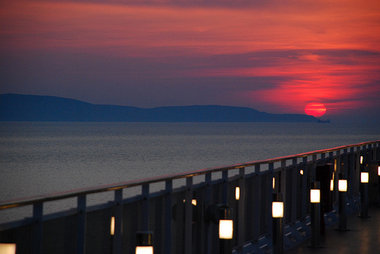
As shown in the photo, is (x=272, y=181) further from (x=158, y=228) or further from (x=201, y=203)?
(x=158, y=228)

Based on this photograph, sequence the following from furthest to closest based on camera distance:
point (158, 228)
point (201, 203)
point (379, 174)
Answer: point (379, 174) < point (201, 203) < point (158, 228)

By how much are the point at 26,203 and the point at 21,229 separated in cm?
43

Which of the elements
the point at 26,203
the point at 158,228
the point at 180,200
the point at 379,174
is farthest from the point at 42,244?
the point at 379,174

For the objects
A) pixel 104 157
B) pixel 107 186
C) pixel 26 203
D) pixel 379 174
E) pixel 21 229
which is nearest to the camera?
pixel 26 203

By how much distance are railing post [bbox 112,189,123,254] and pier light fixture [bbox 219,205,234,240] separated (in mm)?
1031

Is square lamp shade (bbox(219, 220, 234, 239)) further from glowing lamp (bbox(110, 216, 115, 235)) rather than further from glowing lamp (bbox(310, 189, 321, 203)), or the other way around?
glowing lamp (bbox(310, 189, 321, 203))

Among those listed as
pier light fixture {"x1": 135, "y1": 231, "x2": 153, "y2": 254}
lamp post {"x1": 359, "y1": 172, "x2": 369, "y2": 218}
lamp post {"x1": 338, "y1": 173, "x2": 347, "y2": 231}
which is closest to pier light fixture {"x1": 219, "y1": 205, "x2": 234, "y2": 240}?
pier light fixture {"x1": 135, "y1": 231, "x2": 153, "y2": 254}

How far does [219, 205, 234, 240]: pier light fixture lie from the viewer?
6887mm

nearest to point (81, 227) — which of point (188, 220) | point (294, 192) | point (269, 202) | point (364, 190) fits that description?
point (188, 220)

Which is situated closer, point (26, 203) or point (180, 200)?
point (26, 203)

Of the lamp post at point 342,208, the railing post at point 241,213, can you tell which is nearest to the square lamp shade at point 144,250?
the railing post at point 241,213

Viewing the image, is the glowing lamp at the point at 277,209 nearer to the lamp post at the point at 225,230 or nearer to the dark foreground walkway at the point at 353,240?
the lamp post at the point at 225,230

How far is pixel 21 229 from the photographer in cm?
491

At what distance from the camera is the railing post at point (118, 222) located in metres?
6.23
